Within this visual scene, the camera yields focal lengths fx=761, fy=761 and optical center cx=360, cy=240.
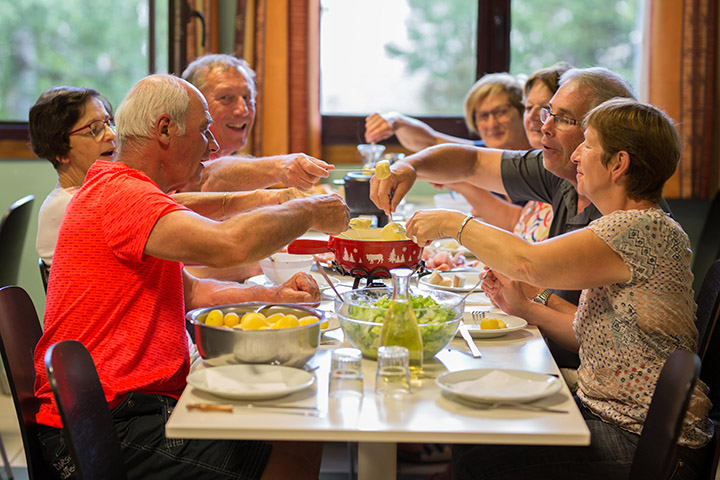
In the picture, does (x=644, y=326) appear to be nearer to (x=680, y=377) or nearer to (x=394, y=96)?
(x=680, y=377)

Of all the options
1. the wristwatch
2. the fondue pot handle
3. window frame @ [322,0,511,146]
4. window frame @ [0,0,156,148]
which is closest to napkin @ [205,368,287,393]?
the fondue pot handle

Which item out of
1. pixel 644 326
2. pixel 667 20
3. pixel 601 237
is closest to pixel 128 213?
pixel 601 237

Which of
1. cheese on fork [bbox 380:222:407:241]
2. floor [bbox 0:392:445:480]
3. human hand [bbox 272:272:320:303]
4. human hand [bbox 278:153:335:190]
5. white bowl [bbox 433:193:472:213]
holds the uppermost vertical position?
human hand [bbox 278:153:335:190]

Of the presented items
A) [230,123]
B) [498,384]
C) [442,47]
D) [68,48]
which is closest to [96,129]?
[230,123]

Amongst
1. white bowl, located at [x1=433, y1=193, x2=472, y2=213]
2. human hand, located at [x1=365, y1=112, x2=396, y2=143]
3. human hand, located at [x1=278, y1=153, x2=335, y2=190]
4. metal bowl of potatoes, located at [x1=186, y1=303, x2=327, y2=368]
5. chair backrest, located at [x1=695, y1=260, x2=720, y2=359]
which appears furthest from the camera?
human hand, located at [x1=365, y1=112, x2=396, y2=143]

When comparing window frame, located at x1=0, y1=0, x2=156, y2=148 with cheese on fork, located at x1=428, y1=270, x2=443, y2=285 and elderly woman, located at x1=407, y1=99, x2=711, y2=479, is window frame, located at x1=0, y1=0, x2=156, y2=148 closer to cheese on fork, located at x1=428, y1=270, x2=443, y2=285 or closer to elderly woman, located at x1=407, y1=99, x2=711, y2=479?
cheese on fork, located at x1=428, y1=270, x2=443, y2=285

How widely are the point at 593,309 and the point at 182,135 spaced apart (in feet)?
3.37

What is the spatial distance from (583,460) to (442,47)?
3.29 meters

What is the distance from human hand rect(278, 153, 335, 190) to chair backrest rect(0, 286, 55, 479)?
3.11 feet

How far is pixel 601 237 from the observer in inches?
63.0

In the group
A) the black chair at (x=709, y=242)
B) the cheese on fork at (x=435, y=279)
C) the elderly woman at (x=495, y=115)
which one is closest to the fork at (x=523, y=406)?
the cheese on fork at (x=435, y=279)

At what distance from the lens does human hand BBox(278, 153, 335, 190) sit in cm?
238

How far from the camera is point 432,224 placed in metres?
1.81

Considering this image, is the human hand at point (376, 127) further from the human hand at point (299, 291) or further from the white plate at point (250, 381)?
the white plate at point (250, 381)
